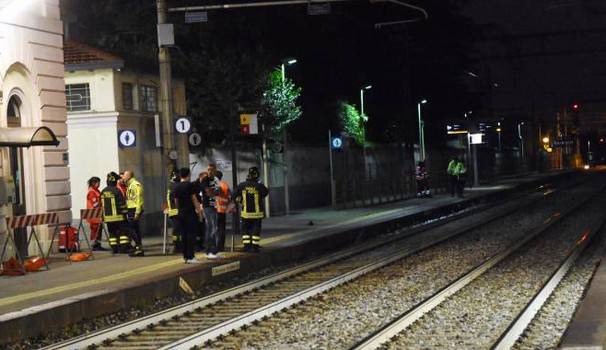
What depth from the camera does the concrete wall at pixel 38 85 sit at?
19969mm

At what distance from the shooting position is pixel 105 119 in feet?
84.2

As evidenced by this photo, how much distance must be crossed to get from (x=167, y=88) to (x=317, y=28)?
31.7 metres

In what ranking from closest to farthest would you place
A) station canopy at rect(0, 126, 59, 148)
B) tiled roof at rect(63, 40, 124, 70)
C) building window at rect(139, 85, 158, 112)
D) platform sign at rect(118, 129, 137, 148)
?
station canopy at rect(0, 126, 59, 148), platform sign at rect(118, 129, 137, 148), tiled roof at rect(63, 40, 124, 70), building window at rect(139, 85, 158, 112)

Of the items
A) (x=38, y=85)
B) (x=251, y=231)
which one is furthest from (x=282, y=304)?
(x=38, y=85)

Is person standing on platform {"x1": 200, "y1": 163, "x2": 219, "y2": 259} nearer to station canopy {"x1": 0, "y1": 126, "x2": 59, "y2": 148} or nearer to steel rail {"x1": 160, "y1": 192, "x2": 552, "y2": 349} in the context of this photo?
steel rail {"x1": 160, "y1": 192, "x2": 552, "y2": 349}

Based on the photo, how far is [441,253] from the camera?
21.7m

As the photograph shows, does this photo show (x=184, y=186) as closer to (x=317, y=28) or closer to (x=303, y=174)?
(x=303, y=174)

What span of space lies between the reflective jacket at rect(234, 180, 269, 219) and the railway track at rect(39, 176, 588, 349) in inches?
60.0

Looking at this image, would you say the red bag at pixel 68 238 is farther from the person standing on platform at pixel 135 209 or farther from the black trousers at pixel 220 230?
the black trousers at pixel 220 230

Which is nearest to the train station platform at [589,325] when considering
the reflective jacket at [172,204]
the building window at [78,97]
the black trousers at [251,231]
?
the reflective jacket at [172,204]

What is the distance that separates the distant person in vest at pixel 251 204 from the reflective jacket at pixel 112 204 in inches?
91.0

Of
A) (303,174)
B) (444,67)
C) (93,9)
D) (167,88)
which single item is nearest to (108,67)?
(167,88)

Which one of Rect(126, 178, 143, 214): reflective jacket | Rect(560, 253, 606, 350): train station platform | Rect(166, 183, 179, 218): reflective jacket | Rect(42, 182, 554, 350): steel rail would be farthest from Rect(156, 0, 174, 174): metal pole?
Rect(560, 253, 606, 350): train station platform

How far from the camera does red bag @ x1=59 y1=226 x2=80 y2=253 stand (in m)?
20.8
